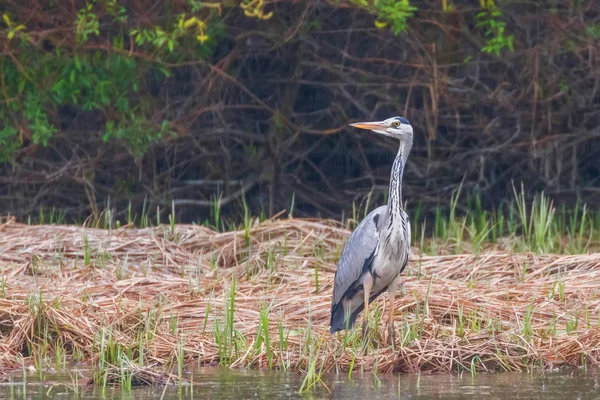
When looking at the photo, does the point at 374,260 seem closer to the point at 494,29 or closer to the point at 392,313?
the point at 392,313

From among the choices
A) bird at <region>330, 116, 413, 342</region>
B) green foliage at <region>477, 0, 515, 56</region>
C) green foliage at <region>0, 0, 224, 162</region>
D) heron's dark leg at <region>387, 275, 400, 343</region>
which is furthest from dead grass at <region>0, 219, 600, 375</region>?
green foliage at <region>477, 0, 515, 56</region>

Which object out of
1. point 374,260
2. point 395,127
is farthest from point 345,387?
point 395,127

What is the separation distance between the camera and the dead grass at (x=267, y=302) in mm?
6207

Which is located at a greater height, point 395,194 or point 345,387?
point 395,194

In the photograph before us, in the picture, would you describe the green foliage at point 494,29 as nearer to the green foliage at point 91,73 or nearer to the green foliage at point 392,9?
the green foliage at point 392,9

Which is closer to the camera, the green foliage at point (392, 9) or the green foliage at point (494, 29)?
the green foliage at point (392, 9)

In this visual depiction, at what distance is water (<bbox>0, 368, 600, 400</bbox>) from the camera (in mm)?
5340

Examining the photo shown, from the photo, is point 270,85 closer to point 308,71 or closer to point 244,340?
point 308,71

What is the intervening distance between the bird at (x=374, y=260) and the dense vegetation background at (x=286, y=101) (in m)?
3.66

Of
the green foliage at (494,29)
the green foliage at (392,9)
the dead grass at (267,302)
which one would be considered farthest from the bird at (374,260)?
the green foliage at (494,29)

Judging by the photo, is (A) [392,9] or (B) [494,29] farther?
(B) [494,29]

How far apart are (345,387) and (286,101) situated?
7.30 metres

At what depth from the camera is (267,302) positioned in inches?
291

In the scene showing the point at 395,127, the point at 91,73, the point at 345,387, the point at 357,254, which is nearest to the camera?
the point at 345,387
